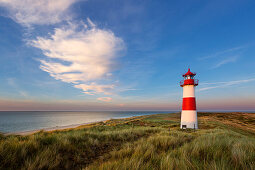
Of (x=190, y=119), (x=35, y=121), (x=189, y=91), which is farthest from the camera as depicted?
(x=35, y=121)

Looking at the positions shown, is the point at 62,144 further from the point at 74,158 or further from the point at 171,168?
the point at 171,168

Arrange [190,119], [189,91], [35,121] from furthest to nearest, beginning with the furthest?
[35,121] < [189,91] < [190,119]

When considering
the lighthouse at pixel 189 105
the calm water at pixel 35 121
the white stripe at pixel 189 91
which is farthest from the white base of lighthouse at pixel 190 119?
the calm water at pixel 35 121

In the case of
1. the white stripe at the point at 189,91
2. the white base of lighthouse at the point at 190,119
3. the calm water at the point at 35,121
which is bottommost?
the calm water at the point at 35,121

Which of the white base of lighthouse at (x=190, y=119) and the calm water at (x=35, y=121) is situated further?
the calm water at (x=35, y=121)

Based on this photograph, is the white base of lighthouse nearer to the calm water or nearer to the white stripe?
the white stripe

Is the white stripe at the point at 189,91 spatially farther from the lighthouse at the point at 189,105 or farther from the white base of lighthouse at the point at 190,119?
the white base of lighthouse at the point at 190,119

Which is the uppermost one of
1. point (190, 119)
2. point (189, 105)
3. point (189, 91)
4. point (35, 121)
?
point (189, 91)

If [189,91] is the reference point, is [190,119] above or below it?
below

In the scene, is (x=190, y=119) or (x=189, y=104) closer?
(x=190, y=119)

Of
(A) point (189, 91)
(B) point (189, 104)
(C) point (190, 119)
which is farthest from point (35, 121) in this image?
(A) point (189, 91)

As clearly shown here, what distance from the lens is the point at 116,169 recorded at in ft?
6.76

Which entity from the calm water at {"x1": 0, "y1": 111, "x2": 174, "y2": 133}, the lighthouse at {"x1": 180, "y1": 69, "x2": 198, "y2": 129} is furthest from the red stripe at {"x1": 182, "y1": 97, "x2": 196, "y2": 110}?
the calm water at {"x1": 0, "y1": 111, "x2": 174, "y2": 133}

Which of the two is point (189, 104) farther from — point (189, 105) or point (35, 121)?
point (35, 121)
